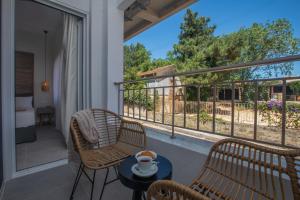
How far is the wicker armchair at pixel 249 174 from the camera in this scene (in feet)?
2.84

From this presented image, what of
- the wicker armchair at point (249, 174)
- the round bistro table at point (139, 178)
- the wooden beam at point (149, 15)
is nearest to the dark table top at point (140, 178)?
the round bistro table at point (139, 178)

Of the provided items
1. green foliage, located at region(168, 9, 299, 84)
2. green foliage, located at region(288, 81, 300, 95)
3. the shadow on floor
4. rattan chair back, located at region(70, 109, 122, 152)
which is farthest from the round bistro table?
green foliage, located at region(168, 9, 299, 84)

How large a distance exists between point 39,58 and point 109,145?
4235 millimetres

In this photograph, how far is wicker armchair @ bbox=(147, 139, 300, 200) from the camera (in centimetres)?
86

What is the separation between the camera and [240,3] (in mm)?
13023

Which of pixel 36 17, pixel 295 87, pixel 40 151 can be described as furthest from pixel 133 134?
pixel 36 17

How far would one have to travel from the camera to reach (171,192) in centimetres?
60

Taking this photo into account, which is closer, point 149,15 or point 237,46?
point 149,15

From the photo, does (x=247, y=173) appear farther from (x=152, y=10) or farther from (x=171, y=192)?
(x=152, y=10)

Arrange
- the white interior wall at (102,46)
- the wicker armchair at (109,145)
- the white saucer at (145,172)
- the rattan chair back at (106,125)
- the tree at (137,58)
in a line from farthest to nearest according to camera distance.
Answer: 1. the tree at (137,58)
2. the white interior wall at (102,46)
3. the rattan chair back at (106,125)
4. the wicker armchair at (109,145)
5. the white saucer at (145,172)

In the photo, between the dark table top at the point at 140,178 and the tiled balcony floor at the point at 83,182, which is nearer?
the dark table top at the point at 140,178

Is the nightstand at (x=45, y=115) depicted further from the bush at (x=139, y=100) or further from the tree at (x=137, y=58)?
the tree at (x=137, y=58)

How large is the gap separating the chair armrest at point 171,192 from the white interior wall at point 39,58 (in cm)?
502

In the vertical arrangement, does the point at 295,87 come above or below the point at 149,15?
below
